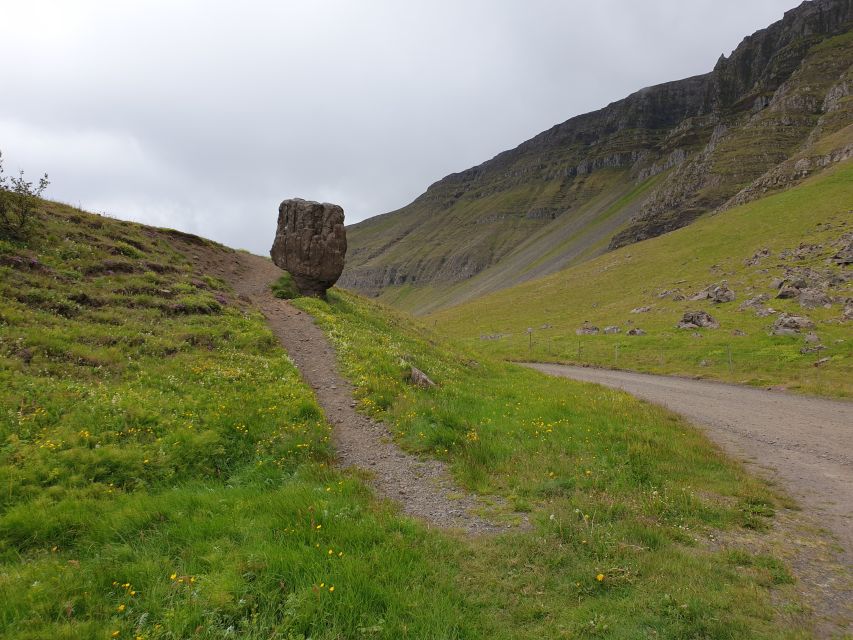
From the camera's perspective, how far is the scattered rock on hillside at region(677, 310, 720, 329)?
3991 cm

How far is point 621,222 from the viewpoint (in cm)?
18125

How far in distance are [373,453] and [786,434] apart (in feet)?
47.5

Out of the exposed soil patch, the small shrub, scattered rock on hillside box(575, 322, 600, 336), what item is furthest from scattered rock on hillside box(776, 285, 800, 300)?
the small shrub

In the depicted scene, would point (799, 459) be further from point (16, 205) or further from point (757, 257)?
point (757, 257)

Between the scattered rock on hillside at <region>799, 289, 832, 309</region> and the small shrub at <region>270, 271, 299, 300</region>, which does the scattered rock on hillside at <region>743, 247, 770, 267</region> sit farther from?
the small shrub at <region>270, 271, 299, 300</region>

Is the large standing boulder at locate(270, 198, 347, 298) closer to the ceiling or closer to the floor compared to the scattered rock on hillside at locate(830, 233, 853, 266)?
closer to the ceiling

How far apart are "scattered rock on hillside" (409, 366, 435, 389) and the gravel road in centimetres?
990

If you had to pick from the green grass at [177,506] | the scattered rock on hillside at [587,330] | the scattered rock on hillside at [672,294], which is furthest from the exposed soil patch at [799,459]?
the scattered rock on hillside at [672,294]

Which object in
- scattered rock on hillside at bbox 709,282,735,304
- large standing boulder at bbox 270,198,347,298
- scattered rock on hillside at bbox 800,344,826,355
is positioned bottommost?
scattered rock on hillside at bbox 800,344,826,355

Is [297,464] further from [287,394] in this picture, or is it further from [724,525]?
[724,525]

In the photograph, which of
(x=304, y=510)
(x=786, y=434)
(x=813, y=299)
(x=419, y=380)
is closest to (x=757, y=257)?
(x=813, y=299)

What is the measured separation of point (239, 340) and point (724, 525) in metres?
17.2

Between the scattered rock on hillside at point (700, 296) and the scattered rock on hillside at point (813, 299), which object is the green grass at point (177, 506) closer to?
the scattered rock on hillside at point (813, 299)

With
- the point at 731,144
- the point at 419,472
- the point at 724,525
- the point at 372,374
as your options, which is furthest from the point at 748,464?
the point at 731,144
